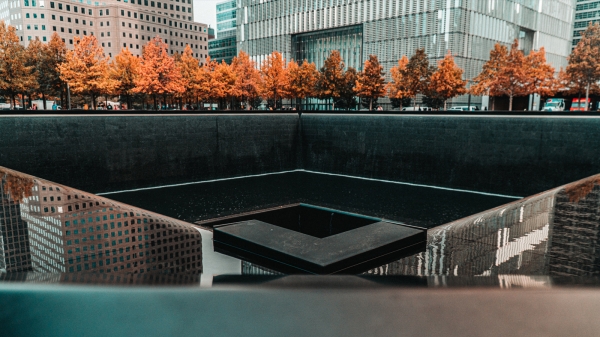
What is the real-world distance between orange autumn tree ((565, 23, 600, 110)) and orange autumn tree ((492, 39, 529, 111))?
2655 mm

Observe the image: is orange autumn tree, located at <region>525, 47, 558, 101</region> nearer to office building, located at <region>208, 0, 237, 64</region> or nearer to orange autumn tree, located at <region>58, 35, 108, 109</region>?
orange autumn tree, located at <region>58, 35, 108, 109</region>

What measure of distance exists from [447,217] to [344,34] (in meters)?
43.5

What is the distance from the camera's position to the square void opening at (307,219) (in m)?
10.2

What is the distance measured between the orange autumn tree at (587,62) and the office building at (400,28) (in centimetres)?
1454

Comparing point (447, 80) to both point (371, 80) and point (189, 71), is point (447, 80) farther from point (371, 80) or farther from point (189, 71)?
point (189, 71)

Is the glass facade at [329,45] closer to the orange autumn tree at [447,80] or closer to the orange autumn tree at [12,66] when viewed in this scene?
the orange autumn tree at [447,80]

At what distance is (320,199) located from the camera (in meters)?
13.6

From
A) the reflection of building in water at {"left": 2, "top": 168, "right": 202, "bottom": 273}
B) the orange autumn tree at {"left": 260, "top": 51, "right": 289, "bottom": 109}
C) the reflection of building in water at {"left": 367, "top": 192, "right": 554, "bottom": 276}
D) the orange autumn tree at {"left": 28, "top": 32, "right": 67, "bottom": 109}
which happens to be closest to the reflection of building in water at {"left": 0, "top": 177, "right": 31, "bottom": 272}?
the reflection of building in water at {"left": 2, "top": 168, "right": 202, "bottom": 273}

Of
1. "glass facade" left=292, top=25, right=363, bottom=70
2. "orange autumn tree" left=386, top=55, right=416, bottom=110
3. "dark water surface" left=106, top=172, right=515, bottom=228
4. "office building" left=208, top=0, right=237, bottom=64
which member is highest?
"office building" left=208, top=0, right=237, bottom=64

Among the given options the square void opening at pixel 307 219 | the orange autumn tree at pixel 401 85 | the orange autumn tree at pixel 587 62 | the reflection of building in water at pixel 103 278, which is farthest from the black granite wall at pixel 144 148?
the orange autumn tree at pixel 587 62

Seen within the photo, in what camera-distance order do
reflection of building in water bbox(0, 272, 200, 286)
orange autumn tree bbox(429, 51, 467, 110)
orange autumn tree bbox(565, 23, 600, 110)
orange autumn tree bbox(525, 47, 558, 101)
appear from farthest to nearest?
1. orange autumn tree bbox(429, 51, 467, 110)
2. orange autumn tree bbox(525, 47, 558, 101)
3. orange autumn tree bbox(565, 23, 600, 110)
4. reflection of building in water bbox(0, 272, 200, 286)

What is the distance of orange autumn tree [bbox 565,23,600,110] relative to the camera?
26719mm

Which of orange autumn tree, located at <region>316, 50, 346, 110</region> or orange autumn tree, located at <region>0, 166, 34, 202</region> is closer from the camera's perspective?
orange autumn tree, located at <region>0, 166, 34, 202</region>

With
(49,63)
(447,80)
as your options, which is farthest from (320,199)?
(49,63)
